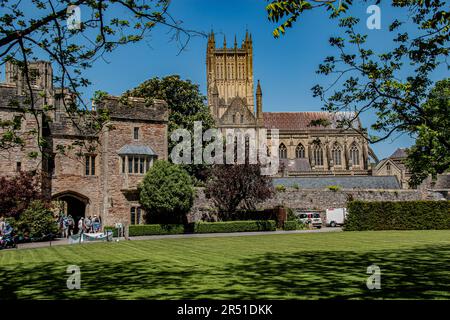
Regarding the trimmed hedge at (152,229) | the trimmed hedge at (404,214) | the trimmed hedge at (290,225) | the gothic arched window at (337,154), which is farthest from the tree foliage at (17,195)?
the gothic arched window at (337,154)

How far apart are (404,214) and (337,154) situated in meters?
51.7

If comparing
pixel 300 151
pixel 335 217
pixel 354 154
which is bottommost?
pixel 335 217

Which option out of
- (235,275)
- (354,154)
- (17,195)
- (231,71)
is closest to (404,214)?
(17,195)

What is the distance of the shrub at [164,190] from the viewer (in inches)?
1240

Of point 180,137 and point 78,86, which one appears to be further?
point 180,137

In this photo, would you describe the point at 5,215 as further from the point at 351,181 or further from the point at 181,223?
the point at 351,181

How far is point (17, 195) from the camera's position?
26.7m

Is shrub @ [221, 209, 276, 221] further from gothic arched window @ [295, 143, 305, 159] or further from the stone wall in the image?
gothic arched window @ [295, 143, 305, 159]

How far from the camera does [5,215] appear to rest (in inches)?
1027

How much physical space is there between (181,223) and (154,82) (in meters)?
17.5

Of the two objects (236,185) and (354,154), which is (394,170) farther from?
(236,185)

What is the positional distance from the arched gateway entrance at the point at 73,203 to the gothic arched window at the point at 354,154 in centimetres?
5979

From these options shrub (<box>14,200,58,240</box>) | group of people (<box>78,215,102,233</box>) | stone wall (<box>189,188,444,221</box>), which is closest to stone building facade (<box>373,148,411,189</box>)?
stone wall (<box>189,188,444,221</box>)
